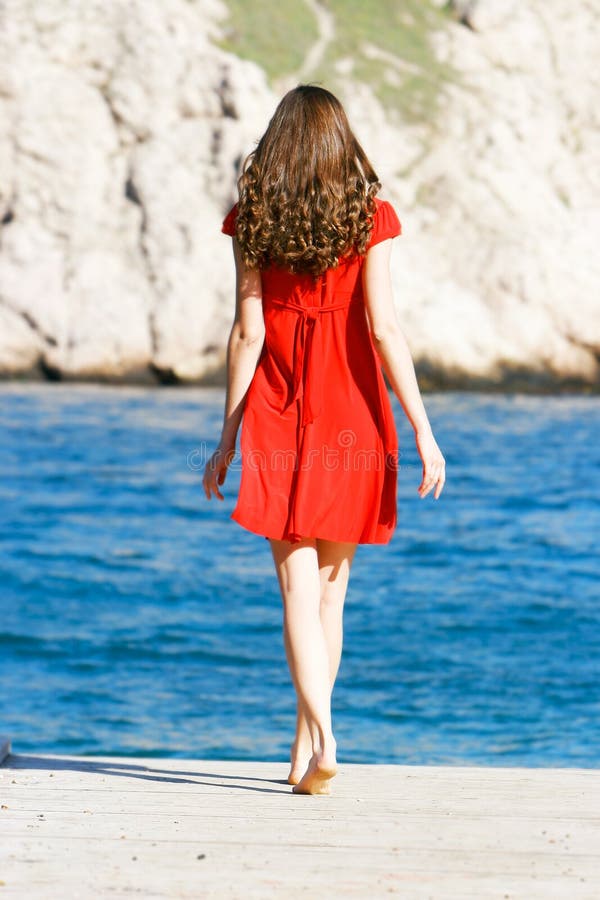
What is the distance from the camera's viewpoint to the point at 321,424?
3.92 metres

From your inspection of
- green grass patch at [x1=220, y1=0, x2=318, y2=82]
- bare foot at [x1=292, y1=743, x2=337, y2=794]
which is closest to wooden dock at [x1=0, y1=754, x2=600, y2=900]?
bare foot at [x1=292, y1=743, x2=337, y2=794]

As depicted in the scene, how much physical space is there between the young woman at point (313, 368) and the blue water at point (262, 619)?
3.56 m

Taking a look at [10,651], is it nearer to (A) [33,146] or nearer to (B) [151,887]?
(B) [151,887]

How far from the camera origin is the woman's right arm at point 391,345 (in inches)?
152

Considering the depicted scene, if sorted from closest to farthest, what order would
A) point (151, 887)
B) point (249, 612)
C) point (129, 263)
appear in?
point (151, 887) < point (249, 612) < point (129, 263)

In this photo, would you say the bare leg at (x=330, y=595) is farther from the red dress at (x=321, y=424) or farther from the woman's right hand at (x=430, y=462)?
the woman's right hand at (x=430, y=462)

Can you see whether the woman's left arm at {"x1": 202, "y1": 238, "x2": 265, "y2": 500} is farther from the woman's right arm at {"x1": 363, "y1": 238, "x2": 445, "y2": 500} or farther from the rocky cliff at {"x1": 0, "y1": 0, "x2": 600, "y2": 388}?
the rocky cliff at {"x1": 0, "y1": 0, "x2": 600, "y2": 388}

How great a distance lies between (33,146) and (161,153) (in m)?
3.21

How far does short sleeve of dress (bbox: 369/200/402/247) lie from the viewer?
3.83 m

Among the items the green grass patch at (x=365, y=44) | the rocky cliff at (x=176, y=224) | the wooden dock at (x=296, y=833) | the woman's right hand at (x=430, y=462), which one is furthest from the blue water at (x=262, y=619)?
the green grass patch at (x=365, y=44)

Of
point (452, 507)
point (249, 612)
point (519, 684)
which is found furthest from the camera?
point (452, 507)

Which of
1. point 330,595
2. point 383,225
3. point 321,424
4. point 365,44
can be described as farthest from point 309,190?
point 365,44

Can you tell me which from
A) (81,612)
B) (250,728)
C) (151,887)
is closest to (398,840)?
(151,887)

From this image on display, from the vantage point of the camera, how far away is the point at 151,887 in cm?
297
